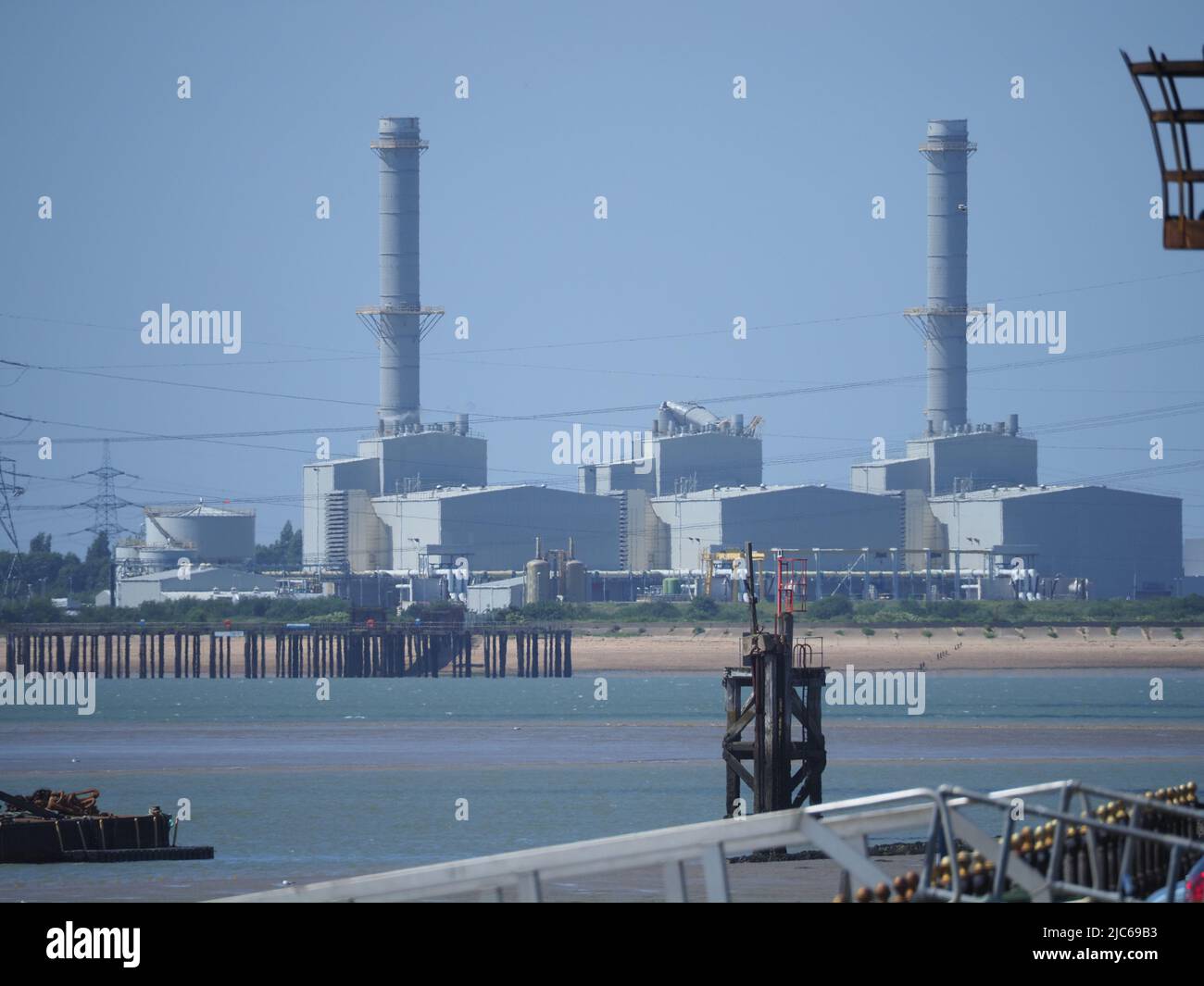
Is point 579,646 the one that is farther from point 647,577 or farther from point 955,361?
point 955,361

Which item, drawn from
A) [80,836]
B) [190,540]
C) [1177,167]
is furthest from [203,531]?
[1177,167]

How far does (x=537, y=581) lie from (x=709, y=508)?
526 inches

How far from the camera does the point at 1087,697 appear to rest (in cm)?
9156

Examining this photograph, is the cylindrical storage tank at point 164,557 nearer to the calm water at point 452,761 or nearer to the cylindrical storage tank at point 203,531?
the cylindrical storage tank at point 203,531

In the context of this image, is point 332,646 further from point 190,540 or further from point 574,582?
point 190,540

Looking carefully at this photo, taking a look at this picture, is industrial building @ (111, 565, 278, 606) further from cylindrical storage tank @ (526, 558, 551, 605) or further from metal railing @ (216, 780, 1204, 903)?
metal railing @ (216, 780, 1204, 903)

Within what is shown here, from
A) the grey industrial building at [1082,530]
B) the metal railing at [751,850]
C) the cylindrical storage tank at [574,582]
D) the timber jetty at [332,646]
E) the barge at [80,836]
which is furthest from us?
the grey industrial building at [1082,530]

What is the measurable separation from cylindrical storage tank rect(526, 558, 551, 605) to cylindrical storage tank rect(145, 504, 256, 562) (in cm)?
2729

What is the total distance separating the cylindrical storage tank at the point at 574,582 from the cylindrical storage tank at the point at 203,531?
28688 mm

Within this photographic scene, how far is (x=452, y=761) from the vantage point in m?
54.7

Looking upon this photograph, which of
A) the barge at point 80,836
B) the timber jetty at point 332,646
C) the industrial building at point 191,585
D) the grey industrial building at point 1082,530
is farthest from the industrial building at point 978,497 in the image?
the barge at point 80,836

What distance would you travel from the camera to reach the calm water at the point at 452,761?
33906mm

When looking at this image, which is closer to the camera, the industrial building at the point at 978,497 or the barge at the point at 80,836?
the barge at the point at 80,836

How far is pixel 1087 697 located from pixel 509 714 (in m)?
29.3
